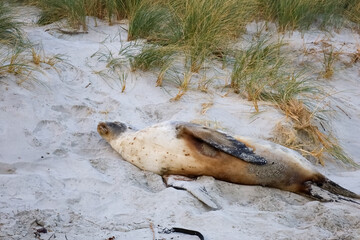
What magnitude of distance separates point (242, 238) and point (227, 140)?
1.12 metres

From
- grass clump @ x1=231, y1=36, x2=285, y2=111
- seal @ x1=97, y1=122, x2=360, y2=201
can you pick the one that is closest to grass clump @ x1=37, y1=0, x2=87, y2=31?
grass clump @ x1=231, y1=36, x2=285, y2=111

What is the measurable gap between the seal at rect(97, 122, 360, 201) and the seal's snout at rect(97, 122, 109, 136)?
0.48 meters

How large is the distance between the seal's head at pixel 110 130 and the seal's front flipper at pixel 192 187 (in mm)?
663

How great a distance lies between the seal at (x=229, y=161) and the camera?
3.79 metres

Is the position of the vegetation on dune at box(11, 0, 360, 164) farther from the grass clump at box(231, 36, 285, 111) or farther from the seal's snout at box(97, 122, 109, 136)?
the seal's snout at box(97, 122, 109, 136)

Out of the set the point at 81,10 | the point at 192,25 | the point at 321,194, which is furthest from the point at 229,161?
the point at 81,10

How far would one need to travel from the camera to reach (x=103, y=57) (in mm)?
5645

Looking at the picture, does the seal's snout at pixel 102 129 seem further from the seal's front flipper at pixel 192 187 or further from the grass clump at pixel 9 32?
the grass clump at pixel 9 32

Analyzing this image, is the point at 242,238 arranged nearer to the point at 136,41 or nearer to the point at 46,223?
the point at 46,223

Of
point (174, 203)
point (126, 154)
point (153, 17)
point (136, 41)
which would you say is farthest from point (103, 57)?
point (174, 203)

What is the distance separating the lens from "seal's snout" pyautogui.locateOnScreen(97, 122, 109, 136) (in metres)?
4.36

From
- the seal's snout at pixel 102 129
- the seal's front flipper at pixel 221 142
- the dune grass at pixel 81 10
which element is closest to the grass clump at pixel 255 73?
the seal's front flipper at pixel 221 142

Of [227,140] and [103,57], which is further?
[103,57]

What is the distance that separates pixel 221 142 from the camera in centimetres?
384
